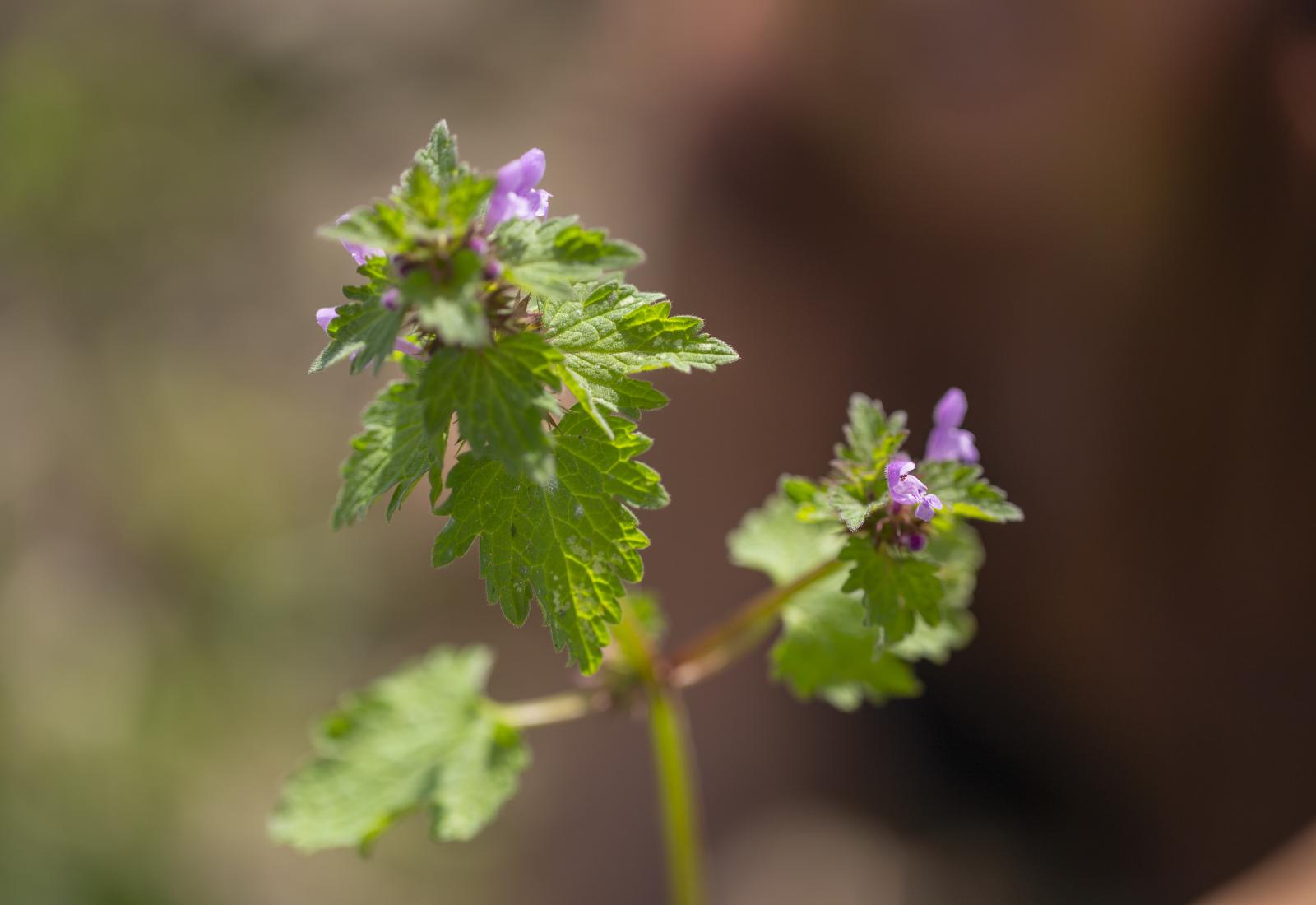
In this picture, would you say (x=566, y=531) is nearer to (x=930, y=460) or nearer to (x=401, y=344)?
(x=401, y=344)

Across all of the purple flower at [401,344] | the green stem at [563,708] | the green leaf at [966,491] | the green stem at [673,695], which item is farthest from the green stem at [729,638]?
the purple flower at [401,344]

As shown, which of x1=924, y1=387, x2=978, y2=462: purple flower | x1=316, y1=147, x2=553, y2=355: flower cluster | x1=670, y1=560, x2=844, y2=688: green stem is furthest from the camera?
x1=670, y1=560, x2=844, y2=688: green stem

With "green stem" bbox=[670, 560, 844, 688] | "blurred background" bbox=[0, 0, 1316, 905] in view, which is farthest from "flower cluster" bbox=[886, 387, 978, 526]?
"blurred background" bbox=[0, 0, 1316, 905]

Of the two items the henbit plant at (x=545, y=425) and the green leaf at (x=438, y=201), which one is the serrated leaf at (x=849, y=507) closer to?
the henbit plant at (x=545, y=425)

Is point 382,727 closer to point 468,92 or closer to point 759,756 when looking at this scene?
point 759,756

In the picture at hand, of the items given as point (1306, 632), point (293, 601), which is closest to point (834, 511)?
point (1306, 632)

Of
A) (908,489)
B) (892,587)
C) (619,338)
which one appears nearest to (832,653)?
(892,587)

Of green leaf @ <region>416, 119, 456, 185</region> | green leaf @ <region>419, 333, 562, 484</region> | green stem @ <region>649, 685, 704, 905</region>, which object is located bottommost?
green stem @ <region>649, 685, 704, 905</region>

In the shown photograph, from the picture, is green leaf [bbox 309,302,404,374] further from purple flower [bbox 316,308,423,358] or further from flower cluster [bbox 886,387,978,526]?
flower cluster [bbox 886,387,978,526]
